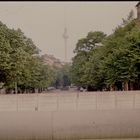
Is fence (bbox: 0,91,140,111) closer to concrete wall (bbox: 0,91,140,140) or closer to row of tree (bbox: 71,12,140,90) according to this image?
concrete wall (bbox: 0,91,140,140)

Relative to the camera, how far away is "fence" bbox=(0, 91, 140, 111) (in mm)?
22109

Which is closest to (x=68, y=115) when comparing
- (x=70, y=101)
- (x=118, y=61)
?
(x=70, y=101)

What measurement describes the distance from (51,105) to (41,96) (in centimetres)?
65

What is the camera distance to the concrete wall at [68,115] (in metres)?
22.2

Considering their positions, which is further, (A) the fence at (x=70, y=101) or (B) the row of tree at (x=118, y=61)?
(B) the row of tree at (x=118, y=61)

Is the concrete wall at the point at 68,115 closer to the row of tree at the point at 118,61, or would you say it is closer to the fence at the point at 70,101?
the fence at the point at 70,101

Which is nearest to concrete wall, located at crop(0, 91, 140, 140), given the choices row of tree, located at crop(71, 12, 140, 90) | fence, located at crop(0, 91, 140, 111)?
fence, located at crop(0, 91, 140, 111)

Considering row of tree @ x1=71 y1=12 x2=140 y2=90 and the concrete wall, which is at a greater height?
row of tree @ x1=71 y1=12 x2=140 y2=90

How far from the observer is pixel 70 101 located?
22.4 metres

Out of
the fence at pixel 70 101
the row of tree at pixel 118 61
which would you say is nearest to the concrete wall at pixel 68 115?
the fence at pixel 70 101

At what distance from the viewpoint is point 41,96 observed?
72.7 ft

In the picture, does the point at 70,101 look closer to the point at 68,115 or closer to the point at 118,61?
the point at 68,115

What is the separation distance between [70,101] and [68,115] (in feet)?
2.18

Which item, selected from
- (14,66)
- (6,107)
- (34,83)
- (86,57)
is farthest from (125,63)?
(86,57)
